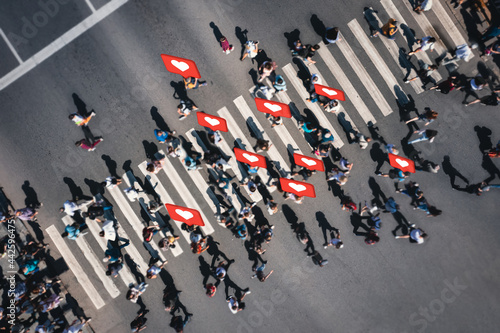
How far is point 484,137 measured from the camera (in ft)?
43.5

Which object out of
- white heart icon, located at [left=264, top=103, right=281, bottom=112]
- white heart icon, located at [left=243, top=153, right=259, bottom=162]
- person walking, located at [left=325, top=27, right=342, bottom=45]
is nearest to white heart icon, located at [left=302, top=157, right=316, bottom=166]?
white heart icon, located at [left=243, top=153, right=259, bottom=162]

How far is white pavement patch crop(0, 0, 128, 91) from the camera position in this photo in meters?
12.9

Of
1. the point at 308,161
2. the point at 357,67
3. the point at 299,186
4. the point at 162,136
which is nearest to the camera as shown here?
the point at 162,136

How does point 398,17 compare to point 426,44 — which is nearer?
point 426,44

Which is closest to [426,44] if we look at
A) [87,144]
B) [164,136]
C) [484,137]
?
[484,137]

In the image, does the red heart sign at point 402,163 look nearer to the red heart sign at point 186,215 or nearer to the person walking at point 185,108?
the red heart sign at point 186,215

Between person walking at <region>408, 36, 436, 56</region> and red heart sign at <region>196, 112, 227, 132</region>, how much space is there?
9.99 metres

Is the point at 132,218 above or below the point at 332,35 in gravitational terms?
below

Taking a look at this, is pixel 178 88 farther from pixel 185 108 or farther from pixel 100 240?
pixel 100 240

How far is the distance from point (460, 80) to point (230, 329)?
1722 cm

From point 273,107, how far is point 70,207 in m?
11.0

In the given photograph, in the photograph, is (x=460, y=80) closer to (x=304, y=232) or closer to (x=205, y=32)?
(x=304, y=232)

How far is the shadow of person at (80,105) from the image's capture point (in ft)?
43.1

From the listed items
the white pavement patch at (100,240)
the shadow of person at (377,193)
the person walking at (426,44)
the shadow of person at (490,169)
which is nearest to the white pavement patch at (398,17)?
the person walking at (426,44)
